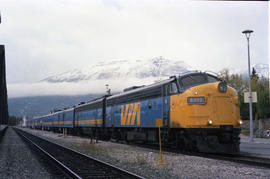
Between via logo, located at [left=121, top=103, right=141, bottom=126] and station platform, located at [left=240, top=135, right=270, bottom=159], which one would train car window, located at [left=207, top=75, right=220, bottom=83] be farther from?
via logo, located at [left=121, top=103, right=141, bottom=126]

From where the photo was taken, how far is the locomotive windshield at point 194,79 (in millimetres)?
14196

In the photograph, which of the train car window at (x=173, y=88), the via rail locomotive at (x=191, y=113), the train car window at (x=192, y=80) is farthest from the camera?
the train car window at (x=173, y=88)

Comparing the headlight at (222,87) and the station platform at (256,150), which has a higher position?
Result: the headlight at (222,87)

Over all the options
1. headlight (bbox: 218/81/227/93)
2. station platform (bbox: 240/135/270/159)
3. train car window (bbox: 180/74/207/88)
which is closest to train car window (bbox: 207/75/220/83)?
train car window (bbox: 180/74/207/88)

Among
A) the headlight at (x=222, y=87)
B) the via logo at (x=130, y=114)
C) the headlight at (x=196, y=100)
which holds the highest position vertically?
the headlight at (x=222, y=87)

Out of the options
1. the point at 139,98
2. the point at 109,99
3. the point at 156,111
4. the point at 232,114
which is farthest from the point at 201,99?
the point at 109,99

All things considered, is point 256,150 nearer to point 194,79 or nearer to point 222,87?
point 222,87

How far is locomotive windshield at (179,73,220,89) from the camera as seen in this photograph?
1420 centimetres

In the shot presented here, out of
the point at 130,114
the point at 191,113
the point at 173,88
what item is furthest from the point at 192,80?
the point at 130,114

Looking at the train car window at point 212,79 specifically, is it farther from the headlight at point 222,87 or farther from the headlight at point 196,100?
the headlight at point 196,100

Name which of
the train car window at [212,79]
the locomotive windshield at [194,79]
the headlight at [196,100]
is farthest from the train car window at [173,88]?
the train car window at [212,79]

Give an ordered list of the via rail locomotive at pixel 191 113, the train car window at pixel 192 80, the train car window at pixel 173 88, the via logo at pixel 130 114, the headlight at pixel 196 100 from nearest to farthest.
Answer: the via rail locomotive at pixel 191 113 < the headlight at pixel 196 100 < the train car window at pixel 192 80 < the train car window at pixel 173 88 < the via logo at pixel 130 114

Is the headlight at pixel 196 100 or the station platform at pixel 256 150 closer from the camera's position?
the headlight at pixel 196 100

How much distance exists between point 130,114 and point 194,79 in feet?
21.9
